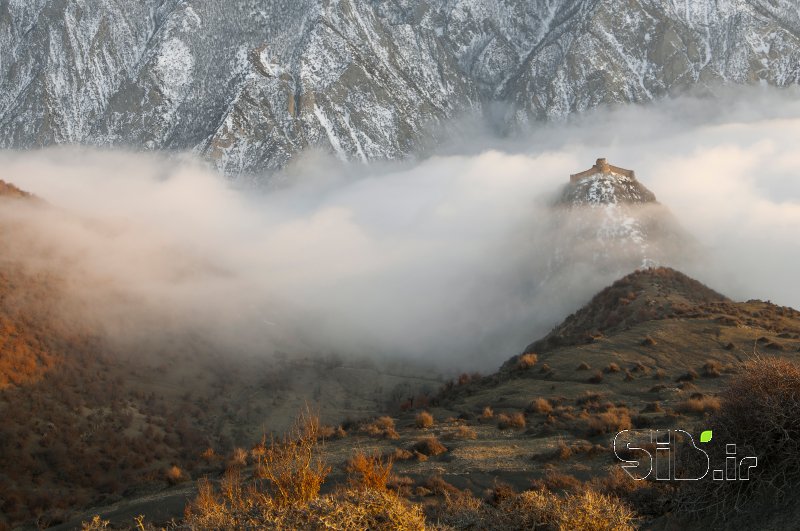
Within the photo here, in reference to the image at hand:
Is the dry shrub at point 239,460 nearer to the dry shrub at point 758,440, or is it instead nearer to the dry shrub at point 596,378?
the dry shrub at point 596,378

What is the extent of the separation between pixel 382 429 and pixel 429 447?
20.7 ft

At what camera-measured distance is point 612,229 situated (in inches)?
4264

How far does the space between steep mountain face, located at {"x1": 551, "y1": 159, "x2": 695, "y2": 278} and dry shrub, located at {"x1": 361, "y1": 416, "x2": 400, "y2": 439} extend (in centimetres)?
→ 7384

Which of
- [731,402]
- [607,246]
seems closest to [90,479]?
[731,402]

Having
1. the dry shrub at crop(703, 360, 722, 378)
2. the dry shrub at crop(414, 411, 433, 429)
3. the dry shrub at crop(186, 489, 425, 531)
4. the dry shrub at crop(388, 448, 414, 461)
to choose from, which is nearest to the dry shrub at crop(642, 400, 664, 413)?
Result: the dry shrub at crop(703, 360, 722, 378)

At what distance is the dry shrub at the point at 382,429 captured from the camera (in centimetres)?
2967

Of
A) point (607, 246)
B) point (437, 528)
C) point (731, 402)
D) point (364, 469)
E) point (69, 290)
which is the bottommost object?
point (437, 528)

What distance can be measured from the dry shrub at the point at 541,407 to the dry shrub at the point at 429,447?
6.25m

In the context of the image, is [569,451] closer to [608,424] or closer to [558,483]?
[608,424]

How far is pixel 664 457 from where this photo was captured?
63.8 feet

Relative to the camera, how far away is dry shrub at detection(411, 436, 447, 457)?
2500 centimetres

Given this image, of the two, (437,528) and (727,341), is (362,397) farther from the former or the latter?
(437,528)

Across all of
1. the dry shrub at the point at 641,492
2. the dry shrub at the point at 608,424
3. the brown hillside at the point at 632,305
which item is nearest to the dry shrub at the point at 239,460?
the dry shrub at the point at 608,424

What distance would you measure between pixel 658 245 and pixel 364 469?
10191cm
